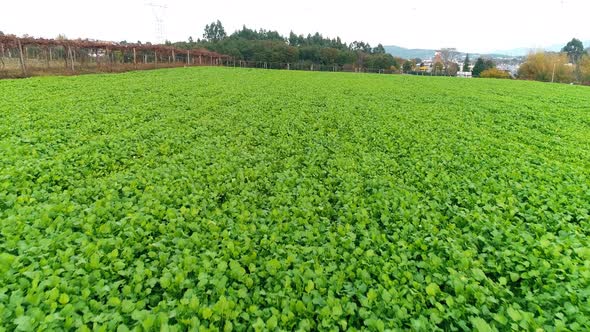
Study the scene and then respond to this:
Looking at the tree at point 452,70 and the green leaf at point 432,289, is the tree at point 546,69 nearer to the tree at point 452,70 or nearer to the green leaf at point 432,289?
the tree at point 452,70

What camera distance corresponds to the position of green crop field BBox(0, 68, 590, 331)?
3.05m

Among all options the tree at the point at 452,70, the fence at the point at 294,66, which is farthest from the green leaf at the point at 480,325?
the tree at the point at 452,70

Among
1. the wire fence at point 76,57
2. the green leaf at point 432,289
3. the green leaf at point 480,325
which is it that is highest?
the wire fence at point 76,57

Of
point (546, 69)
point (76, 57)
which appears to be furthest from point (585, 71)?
point (76, 57)

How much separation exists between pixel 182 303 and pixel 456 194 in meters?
4.85

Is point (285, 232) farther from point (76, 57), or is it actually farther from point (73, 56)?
point (76, 57)

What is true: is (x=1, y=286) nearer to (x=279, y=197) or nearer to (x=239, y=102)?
(x=279, y=197)

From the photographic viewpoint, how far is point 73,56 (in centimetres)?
3606

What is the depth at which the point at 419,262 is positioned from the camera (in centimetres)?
389

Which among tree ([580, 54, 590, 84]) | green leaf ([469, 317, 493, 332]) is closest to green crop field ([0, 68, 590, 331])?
green leaf ([469, 317, 493, 332])

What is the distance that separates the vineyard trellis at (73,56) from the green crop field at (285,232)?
22892mm

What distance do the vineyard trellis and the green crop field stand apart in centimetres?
2289

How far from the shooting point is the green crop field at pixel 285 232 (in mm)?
3053

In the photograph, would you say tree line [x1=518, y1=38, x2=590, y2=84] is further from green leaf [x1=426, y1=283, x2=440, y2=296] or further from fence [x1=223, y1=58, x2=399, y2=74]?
green leaf [x1=426, y1=283, x2=440, y2=296]
